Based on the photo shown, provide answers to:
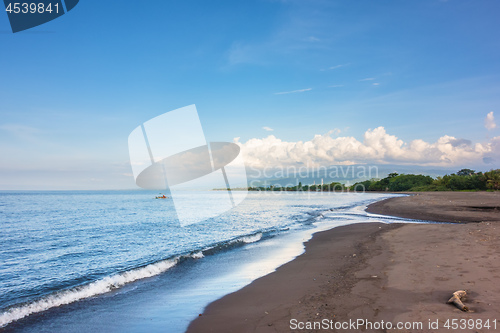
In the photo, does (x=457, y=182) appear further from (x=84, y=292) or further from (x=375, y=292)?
(x=84, y=292)

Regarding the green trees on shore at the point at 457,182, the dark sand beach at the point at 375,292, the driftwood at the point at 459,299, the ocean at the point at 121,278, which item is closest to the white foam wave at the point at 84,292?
the ocean at the point at 121,278

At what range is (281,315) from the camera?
666 centimetres

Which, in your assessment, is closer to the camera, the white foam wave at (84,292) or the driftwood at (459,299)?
the driftwood at (459,299)

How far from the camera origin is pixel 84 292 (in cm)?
987

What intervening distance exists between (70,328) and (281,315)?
5340mm

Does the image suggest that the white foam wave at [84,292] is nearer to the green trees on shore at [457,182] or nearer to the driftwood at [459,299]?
the driftwood at [459,299]

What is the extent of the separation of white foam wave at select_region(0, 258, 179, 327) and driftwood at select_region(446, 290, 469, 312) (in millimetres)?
10738

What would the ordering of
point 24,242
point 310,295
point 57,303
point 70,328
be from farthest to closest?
point 24,242, point 57,303, point 310,295, point 70,328

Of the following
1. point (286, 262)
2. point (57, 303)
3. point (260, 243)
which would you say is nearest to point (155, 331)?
point (57, 303)

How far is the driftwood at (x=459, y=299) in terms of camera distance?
18.7ft

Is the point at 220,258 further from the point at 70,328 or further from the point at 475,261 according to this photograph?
the point at 475,261

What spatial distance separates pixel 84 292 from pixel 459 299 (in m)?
11.4

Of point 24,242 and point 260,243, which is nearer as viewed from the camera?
point 260,243

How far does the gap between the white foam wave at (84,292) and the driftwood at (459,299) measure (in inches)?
423
